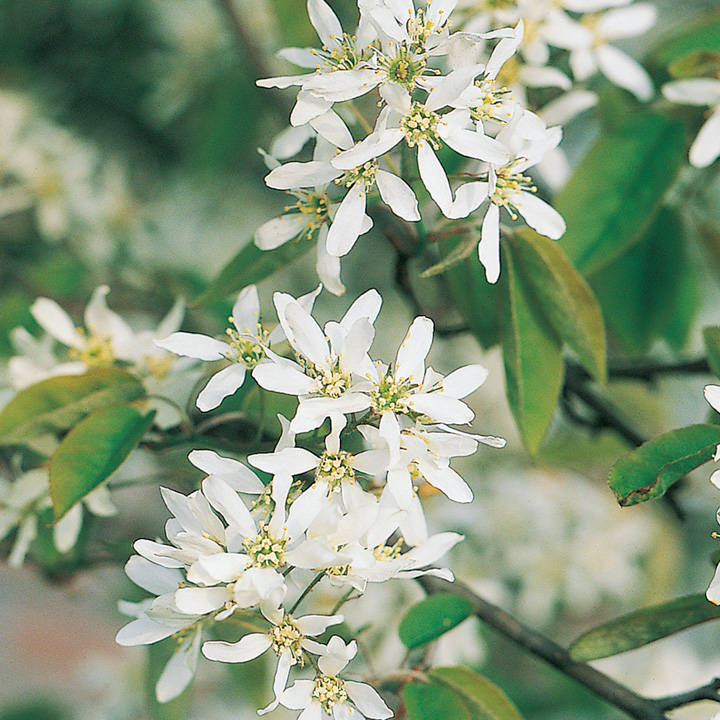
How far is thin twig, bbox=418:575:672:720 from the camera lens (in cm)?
67

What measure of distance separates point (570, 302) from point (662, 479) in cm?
18

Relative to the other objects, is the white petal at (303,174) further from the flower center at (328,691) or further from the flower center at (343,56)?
the flower center at (328,691)

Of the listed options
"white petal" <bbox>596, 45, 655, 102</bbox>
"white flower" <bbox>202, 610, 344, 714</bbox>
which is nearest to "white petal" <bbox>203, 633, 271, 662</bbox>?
"white flower" <bbox>202, 610, 344, 714</bbox>

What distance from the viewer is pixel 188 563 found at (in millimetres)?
560

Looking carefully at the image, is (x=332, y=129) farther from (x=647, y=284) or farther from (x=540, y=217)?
(x=647, y=284)

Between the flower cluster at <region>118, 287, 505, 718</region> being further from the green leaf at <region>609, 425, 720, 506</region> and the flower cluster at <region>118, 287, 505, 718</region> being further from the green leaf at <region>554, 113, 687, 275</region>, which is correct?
the green leaf at <region>554, 113, 687, 275</region>

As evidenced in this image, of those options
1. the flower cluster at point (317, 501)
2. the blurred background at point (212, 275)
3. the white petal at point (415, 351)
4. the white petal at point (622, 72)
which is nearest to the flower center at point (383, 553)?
the flower cluster at point (317, 501)

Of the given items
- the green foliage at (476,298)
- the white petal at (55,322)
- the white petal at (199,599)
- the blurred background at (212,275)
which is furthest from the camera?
the blurred background at (212,275)

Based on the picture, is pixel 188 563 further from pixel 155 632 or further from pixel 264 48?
pixel 264 48

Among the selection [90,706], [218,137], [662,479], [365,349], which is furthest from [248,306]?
[90,706]

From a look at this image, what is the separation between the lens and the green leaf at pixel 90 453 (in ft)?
2.14

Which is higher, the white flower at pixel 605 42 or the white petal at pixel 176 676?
the white flower at pixel 605 42

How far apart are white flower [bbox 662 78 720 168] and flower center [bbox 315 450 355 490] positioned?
429mm

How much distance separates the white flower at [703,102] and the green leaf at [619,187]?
0.05 m
